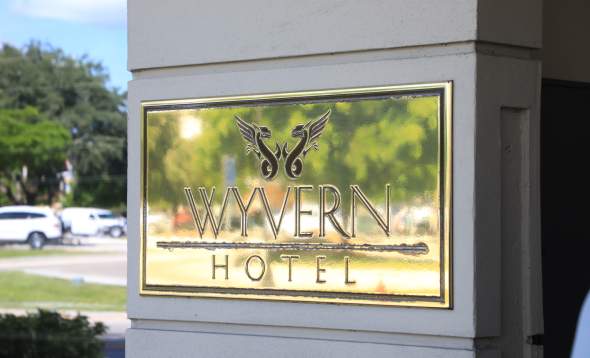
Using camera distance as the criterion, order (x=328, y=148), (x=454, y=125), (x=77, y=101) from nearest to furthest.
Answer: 1. (x=454, y=125)
2. (x=328, y=148)
3. (x=77, y=101)

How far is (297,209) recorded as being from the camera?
233 inches

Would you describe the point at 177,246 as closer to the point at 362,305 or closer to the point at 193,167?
the point at 193,167

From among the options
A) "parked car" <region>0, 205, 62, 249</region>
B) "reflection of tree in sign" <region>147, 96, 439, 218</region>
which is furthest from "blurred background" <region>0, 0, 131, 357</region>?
"reflection of tree in sign" <region>147, 96, 439, 218</region>

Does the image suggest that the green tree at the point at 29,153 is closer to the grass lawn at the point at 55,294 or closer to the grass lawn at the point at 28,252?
the grass lawn at the point at 28,252

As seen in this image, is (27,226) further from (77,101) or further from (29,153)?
(77,101)

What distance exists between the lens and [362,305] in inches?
223

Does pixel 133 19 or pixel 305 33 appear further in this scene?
pixel 133 19

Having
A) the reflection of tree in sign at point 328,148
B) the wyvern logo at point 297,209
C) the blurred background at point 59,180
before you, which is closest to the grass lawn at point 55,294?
the blurred background at point 59,180

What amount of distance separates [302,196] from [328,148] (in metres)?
0.29

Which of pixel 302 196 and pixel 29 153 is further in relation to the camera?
pixel 29 153

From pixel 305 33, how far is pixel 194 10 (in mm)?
788

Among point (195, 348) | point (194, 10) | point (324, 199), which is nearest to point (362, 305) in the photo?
point (324, 199)

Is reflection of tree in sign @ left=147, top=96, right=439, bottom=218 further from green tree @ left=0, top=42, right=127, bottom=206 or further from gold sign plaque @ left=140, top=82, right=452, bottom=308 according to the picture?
green tree @ left=0, top=42, right=127, bottom=206

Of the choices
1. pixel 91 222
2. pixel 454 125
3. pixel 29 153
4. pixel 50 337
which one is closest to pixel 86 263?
pixel 91 222
